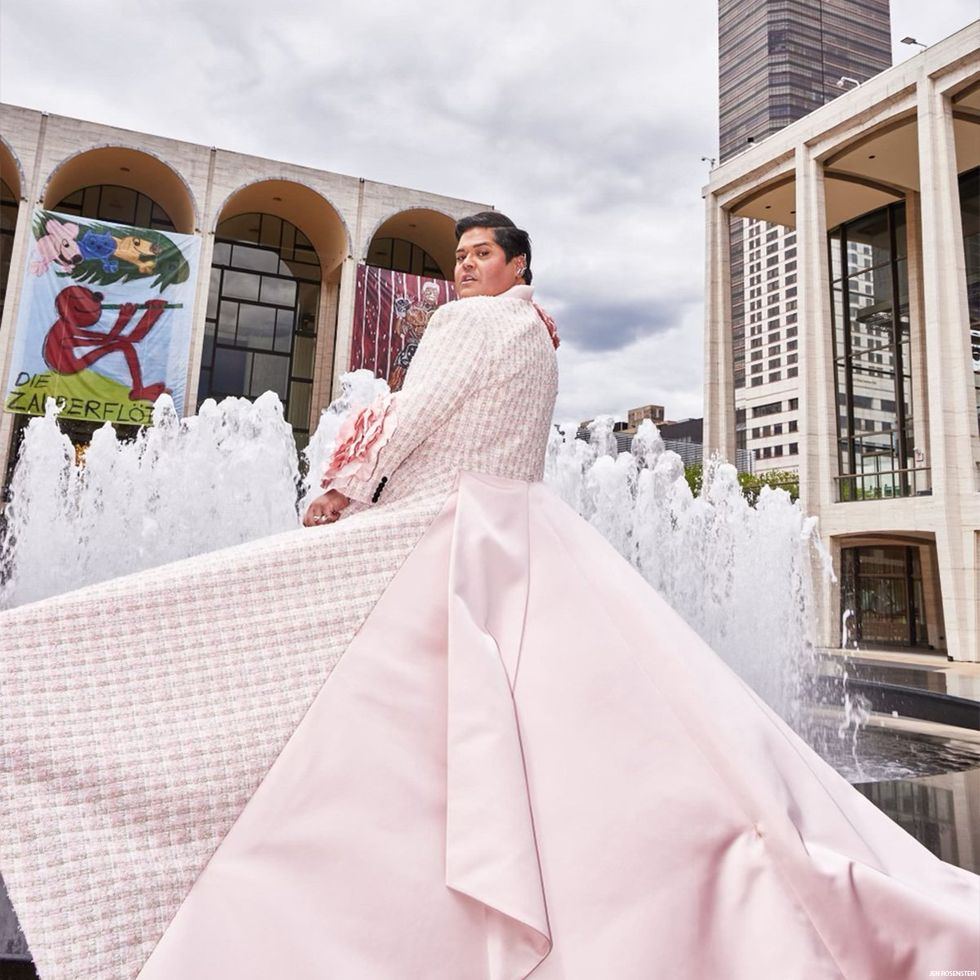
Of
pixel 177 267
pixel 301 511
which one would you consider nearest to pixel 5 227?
pixel 177 267

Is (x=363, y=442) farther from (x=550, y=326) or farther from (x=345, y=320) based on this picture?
(x=345, y=320)

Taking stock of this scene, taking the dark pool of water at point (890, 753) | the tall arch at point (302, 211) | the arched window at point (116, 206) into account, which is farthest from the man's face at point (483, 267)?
the arched window at point (116, 206)

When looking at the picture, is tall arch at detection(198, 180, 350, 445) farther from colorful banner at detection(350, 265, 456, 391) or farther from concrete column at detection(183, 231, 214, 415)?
concrete column at detection(183, 231, 214, 415)

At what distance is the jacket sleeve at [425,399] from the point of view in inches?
57.1

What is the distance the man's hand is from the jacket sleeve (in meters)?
0.02

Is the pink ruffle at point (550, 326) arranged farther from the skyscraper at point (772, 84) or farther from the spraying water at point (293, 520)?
the skyscraper at point (772, 84)

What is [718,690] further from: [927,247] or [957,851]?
[927,247]

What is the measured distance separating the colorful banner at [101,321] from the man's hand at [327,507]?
19713mm

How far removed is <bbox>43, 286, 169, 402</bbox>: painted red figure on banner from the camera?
18.6 metres

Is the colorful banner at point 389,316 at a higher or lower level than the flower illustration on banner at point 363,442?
higher

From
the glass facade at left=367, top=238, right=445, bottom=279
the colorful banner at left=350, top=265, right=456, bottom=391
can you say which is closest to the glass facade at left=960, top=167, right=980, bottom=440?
the colorful banner at left=350, top=265, right=456, bottom=391

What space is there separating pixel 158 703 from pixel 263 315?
24296 mm

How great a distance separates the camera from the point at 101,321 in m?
18.9

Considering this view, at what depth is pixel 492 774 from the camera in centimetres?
109
